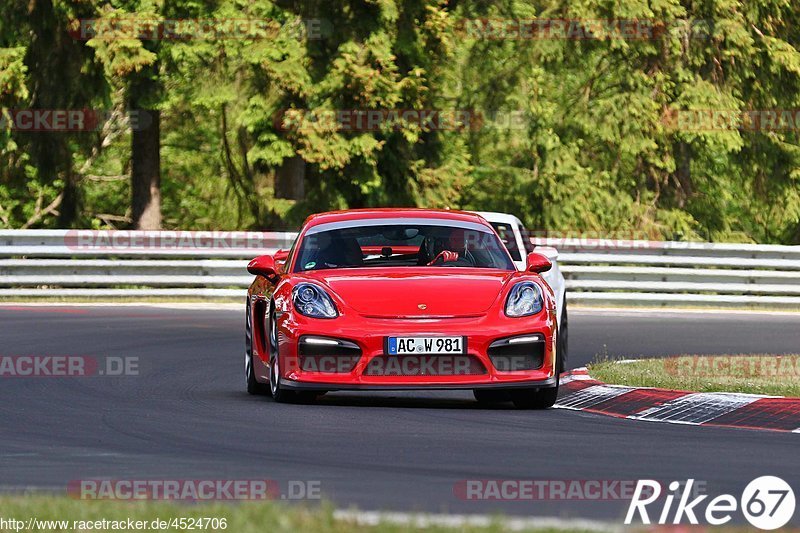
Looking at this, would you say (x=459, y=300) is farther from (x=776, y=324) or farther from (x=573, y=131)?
(x=573, y=131)

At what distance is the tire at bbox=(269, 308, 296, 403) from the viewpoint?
11.7m

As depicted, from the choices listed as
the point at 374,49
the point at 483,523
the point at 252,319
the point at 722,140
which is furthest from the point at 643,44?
the point at 483,523

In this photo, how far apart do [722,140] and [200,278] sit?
48.1 ft

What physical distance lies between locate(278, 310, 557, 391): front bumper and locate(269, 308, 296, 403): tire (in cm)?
27

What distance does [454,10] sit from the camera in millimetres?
37000

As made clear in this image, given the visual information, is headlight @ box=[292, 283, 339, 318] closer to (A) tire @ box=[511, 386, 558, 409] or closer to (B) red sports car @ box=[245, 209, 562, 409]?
(B) red sports car @ box=[245, 209, 562, 409]

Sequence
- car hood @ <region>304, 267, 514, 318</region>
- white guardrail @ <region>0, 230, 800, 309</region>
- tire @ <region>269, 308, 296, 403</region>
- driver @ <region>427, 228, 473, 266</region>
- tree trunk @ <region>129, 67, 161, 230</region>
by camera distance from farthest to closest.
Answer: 1. tree trunk @ <region>129, 67, 161, 230</region>
2. white guardrail @ <region>0, 230, 800, 309</region>
3. driver @ <region>427, 228, 473, 266</region>
4. tire @ <region>269, 308, 296, 403</region>
5. car hood @ <region>304, 267, 514, 318</region>

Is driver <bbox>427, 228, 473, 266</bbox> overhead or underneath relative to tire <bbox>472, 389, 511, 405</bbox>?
overhead

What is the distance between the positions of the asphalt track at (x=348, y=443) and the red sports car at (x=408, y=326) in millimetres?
225
